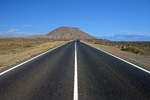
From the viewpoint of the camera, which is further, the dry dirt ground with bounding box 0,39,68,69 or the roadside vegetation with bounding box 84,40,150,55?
the roadside vegetation with bounding box 84,40,150,55

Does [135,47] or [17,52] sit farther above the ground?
[135,47]

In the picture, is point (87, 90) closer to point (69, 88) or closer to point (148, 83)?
point (69, 88)

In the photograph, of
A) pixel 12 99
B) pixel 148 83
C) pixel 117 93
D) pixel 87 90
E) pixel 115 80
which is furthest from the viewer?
pixel 115 80

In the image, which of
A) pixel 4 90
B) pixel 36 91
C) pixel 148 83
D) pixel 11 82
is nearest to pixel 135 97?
pixel 148 83

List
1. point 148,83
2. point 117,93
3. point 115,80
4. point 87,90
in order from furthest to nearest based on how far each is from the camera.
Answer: point 115,80 → point 148,83 → point 87,90 → point 117,93

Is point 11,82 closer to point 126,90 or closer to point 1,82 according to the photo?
point 1,82

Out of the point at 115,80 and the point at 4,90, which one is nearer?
A: the point at 4,90

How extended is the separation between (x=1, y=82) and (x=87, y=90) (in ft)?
11.6

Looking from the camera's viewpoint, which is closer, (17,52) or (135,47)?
(17,52)

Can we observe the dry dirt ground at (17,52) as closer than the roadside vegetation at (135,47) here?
Yes

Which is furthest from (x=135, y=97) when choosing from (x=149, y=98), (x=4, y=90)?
(x=4, y=90)

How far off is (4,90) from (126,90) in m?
4.07

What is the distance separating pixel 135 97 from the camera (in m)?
5.73

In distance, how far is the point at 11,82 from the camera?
25.6 feet
